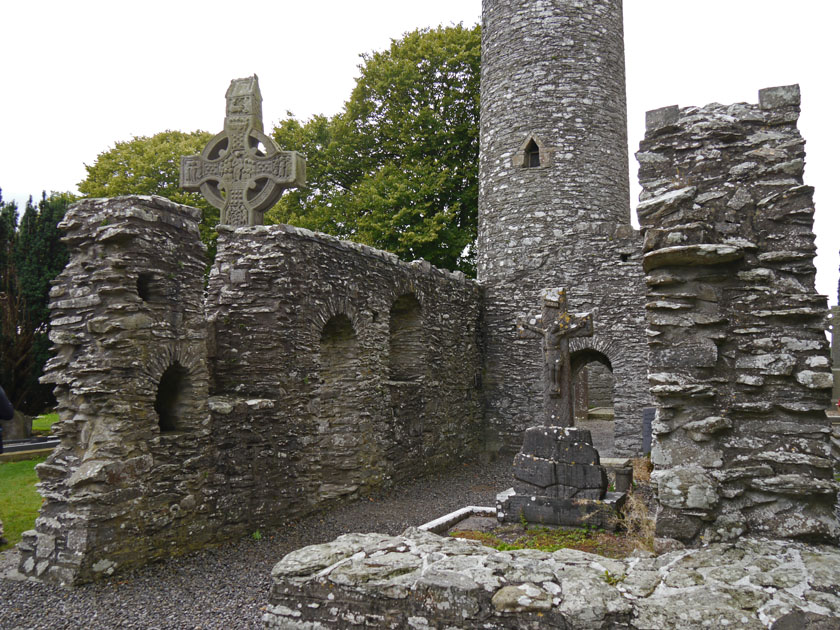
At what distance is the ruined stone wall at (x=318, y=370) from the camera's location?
709cm

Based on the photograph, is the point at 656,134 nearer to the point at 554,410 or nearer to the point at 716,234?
the point at 716,234

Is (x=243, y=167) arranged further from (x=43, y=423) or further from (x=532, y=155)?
(x=43, y=423)

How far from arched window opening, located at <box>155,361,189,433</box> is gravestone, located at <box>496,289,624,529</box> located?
357 cm

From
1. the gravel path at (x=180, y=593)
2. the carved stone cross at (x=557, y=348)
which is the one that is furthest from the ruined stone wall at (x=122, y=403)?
the carved stone cross at (x=557, y=348)

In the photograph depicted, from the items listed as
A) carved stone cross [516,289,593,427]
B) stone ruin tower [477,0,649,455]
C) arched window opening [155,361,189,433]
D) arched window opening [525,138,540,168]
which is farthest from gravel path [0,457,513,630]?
arched window opening [525,138,540,168]

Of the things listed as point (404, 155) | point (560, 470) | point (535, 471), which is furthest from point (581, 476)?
point (404, 155)

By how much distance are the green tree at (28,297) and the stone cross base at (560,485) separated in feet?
34.4

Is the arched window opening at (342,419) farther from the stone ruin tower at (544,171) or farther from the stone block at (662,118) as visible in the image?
the stone ruin tower at (544,171)

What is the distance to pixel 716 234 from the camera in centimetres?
417

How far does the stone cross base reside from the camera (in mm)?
6949

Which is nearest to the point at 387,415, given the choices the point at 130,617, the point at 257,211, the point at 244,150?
the point at 257,211

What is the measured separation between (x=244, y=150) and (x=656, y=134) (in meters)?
5.57

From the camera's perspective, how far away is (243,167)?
838 cm

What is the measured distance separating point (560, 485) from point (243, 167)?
17.9 feet
